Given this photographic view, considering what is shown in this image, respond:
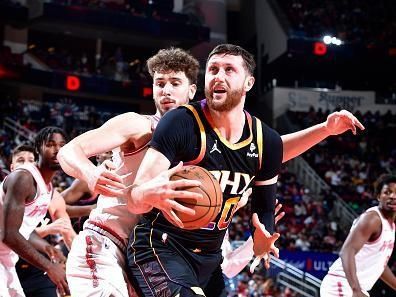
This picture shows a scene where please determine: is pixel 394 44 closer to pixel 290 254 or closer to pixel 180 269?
pixel 290 254

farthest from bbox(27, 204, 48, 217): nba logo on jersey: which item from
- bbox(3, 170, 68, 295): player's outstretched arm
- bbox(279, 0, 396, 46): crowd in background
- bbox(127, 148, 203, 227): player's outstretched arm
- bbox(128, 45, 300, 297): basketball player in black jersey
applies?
bbox(279, 0, 396, 46): crowd in background

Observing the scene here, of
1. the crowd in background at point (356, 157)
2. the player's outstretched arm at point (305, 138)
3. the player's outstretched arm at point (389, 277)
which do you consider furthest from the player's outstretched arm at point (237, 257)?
the crowd in background at point (356, 157)

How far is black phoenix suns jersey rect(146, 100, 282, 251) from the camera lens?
11.6 ft

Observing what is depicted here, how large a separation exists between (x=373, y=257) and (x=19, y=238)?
359cm

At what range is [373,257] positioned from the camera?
22.0 ft

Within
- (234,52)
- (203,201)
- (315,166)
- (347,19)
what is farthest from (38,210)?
(347,19)

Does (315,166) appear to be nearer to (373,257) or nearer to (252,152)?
(373,257)

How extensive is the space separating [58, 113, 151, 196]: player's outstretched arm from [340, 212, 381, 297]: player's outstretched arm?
117 inches

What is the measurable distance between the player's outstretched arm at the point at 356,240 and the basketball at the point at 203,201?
304cm

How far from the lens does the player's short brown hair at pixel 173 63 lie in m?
4.27

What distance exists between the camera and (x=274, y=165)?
13.0 feet

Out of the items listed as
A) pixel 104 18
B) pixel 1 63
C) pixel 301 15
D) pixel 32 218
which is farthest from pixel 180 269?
pixel 301 15

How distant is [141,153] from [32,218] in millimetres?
1926

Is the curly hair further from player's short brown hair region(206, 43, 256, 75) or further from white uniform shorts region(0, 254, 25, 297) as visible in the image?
white uniform shorts region(0, 254, 25, 297)
